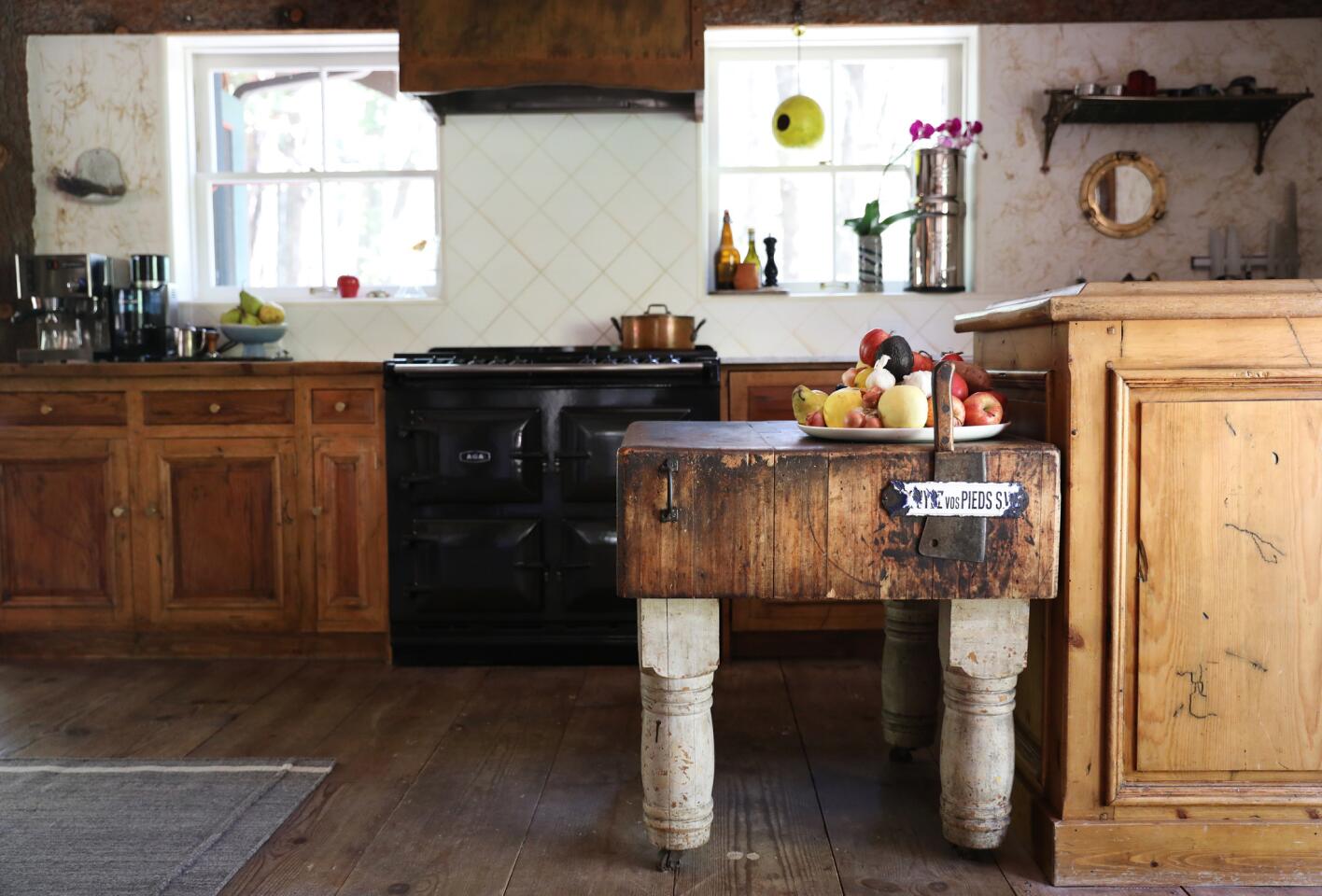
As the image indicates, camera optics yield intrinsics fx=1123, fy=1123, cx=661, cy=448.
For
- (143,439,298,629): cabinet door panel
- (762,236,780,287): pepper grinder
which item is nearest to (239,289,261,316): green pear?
(143,439,298,629): cabinet door panel

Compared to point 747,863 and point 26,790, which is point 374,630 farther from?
point 747,863

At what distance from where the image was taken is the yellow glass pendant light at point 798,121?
4.21 metres

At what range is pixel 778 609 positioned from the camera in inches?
140

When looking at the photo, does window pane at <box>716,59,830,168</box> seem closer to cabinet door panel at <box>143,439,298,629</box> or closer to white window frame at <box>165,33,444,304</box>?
white window frame at <box>165,33,444,304</box>

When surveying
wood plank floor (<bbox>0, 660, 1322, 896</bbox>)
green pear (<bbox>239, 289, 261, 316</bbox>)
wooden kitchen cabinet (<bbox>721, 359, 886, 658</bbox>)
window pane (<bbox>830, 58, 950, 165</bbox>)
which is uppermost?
window pane (<bbox>830, 58, 950, 165</bbox>)

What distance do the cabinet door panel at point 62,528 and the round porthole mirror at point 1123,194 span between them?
3.56 m

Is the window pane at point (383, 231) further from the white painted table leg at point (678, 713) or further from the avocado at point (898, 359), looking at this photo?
the white painted table leg at point (678, 713)

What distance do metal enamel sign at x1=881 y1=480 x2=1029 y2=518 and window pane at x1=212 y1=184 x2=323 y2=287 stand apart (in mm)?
3254

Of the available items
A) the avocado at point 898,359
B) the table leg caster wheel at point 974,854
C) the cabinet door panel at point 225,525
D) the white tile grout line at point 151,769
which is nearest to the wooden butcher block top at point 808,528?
the avocado at point 898,359

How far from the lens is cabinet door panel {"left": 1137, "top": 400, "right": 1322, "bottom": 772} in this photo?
187cm

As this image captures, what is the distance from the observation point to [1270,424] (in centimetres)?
187

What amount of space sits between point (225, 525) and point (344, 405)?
1.80 ft

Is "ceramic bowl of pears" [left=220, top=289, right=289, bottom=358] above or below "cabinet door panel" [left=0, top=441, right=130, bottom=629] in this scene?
above

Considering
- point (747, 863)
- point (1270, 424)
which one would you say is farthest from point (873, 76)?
point (747, 863)
